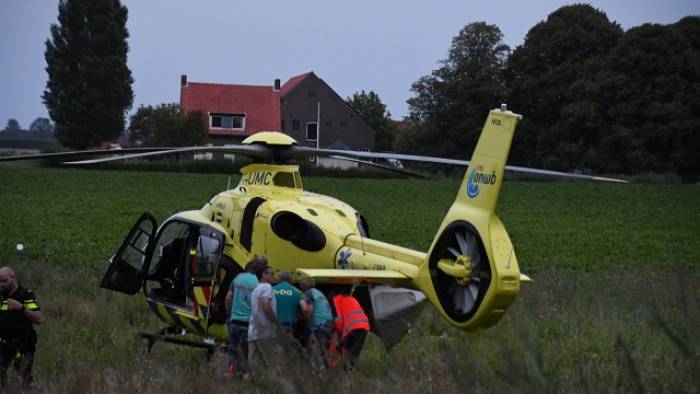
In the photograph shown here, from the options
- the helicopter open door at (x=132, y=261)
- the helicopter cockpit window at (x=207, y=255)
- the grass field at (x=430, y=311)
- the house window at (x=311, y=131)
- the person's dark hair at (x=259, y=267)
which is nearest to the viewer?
the grass field at (x=430, y=311)

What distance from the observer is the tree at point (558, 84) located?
5812 centimetres

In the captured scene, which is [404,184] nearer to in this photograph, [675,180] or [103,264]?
[675,180]

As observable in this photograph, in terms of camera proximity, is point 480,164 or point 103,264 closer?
point 480,164

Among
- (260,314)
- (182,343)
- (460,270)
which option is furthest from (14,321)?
(460,270)

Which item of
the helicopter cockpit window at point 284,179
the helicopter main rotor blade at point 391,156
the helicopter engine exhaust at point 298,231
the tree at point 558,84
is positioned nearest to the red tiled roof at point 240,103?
the tree at point 558,84

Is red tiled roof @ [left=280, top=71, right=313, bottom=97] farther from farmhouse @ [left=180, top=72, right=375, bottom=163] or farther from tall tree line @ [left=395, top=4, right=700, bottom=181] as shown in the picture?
tall tree line @ [left=395, top=4, right=700, bottom=181]

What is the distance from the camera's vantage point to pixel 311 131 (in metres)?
74.1

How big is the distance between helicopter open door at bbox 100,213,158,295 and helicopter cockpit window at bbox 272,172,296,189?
6.39 ft

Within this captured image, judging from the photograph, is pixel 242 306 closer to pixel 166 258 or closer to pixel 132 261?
pixel 166 258

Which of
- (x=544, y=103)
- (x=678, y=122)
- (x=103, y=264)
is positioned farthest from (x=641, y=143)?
(x=103, y=264)

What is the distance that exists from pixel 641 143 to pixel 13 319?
51.2 m

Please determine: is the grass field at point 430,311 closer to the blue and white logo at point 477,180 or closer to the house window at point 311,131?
the blue and white logo at point 477,180

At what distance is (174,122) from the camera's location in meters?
70.2

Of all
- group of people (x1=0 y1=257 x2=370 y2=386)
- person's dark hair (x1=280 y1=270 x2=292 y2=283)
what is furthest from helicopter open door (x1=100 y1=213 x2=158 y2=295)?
person's dark hair (x1=280 y1=270 x2=292 y2=283)
